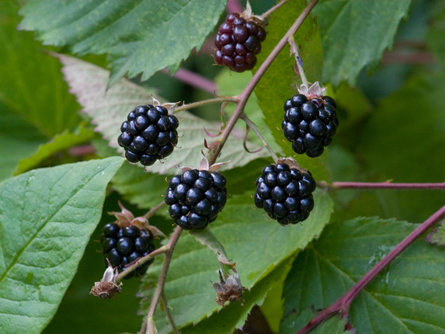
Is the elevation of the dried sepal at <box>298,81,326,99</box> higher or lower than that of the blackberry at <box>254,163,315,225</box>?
higher

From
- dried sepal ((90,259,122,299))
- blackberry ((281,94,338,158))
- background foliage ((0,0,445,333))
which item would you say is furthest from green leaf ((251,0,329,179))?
dried sepal ((90,259,122,299))

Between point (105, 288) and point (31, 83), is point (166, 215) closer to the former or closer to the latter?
point (105, 288)

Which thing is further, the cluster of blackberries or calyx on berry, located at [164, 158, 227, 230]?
the cluster of blackberries

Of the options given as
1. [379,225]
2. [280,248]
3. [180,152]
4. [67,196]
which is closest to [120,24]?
[180,152]

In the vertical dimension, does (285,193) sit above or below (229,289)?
above

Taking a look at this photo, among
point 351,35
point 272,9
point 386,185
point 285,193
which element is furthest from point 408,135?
point 285,193

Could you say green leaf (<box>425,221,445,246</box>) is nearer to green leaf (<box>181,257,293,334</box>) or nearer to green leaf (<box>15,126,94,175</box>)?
green leaf (<box>181,257,293,334</box>)

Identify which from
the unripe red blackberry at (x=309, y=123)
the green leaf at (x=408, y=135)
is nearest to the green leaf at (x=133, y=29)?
the unripe red blackberry at (x=309, y=123)
